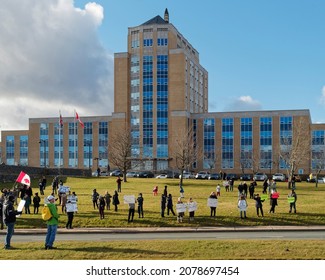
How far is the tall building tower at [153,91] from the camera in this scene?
343 ft

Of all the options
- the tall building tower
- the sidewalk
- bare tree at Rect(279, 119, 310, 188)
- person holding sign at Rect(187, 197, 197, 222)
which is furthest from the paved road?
the tall building tower

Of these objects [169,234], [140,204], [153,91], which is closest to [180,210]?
[140,204]

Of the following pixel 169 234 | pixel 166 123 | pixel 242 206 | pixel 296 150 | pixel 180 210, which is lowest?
pixel 169 234

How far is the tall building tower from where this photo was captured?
4112 inches

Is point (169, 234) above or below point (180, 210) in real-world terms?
below

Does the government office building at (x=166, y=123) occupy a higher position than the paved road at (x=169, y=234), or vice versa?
the government office building at (x=166, y=123)

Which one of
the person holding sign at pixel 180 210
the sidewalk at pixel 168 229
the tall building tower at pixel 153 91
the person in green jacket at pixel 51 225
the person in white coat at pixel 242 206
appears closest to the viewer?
the person in green jacket at pixel 51 225

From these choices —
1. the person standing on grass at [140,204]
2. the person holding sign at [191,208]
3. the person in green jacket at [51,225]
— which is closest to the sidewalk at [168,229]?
the person holding sign at [191,208]

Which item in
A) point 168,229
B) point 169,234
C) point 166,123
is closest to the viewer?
point 169,234

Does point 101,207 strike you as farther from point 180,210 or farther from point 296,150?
point 296,150

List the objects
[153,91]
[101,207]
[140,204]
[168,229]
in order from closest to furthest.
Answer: [168,229]
[101,207]
[140,204]
[153,91]

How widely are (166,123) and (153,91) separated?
7.19 metres

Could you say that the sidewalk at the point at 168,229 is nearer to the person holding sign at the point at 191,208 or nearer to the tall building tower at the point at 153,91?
the person holding sign at the point at 191,208

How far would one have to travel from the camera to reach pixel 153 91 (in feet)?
347
